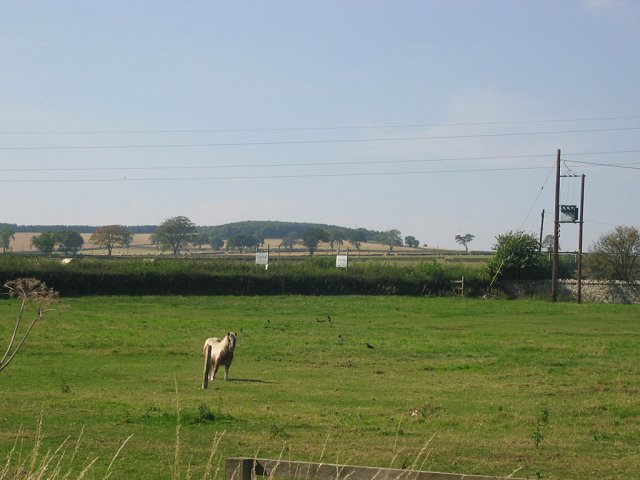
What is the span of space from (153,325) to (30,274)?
23.9 metres

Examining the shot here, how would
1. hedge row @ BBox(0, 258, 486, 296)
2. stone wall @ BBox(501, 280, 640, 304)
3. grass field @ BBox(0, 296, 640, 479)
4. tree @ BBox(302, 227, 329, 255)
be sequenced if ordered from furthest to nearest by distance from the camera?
1. tree @ BBox(302, 227, 329, 255)
2. stone wall @ BBox(501, 280, 640, 304)
3. hedge row @ BBox(0, 258, 486, 296)
4. grass field @ BBox(0, 296, 640, 479)

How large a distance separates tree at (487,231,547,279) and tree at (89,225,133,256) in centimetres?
7159

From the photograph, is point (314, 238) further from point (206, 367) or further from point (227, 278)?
point (206, 367)

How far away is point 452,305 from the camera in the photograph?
61531 mm

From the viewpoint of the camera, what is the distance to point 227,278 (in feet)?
227

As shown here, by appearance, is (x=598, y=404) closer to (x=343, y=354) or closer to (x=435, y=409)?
(x=435, y=409)

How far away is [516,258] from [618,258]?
40.4ft

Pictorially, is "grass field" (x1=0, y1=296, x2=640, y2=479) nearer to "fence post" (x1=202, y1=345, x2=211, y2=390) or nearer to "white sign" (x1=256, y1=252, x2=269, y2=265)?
"fence post" (x1=202, y1=345, x2=211, y2=390)

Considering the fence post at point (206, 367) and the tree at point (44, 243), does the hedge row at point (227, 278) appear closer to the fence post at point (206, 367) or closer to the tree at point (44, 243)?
the fence post at point (206, 367)

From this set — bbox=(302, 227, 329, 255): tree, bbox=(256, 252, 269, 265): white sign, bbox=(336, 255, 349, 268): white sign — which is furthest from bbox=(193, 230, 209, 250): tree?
bbox=(336, 255, 349, 268): white sign

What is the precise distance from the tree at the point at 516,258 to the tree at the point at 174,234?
74689 mm

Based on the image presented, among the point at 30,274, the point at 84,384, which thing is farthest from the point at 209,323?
the point at 30,274

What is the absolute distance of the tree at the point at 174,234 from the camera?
145125 mm

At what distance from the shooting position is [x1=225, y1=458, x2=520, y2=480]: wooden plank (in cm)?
641
